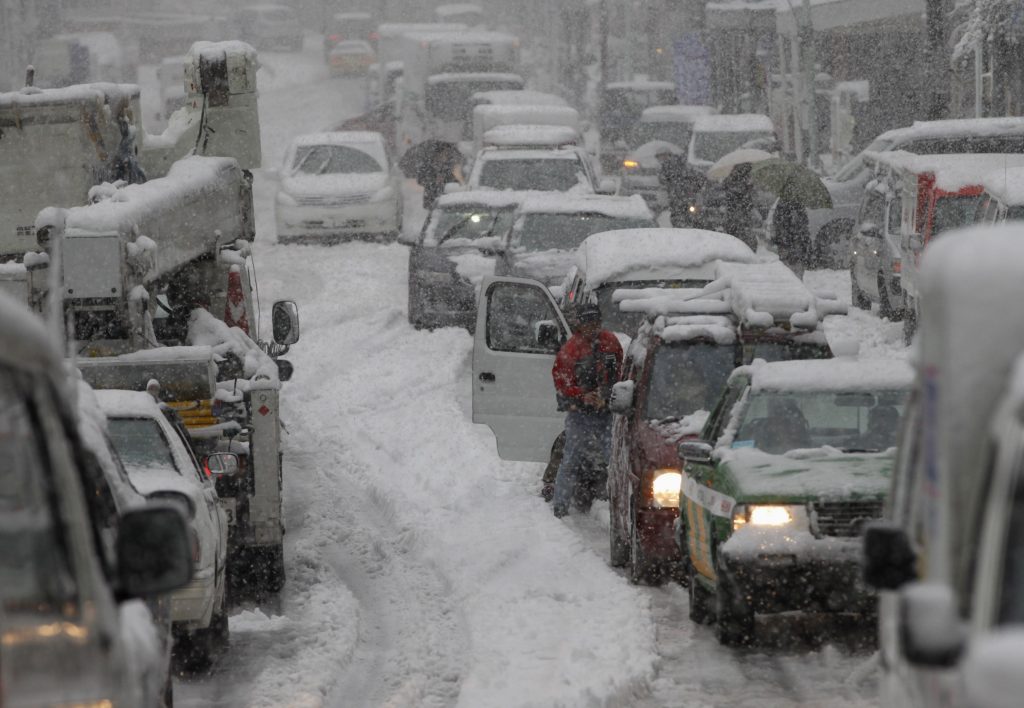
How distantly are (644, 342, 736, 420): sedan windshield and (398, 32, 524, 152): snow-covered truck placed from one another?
29.6 metres

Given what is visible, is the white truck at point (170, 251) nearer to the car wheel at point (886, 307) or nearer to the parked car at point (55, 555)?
the parked car at point (55, 555)

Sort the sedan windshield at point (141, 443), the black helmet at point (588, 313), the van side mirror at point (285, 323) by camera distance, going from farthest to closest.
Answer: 1. the van side mirror at point (285, 323)
2. the black helmet at point (588, 313)
3. the sedan windshield at point (141, 443)

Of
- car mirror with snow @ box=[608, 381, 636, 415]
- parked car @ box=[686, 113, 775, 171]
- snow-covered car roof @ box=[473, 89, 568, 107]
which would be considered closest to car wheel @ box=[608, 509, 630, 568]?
car mirror with snow @ box=[608, 381, 636, 415]

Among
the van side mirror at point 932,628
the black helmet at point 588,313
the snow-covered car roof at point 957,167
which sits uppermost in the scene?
the van side mirror at point 932,628

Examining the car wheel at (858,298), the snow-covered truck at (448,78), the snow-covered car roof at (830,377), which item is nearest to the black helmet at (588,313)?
the snow-covered car roof at (830,377)

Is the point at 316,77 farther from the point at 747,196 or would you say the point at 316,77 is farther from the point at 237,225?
the point at 237,225

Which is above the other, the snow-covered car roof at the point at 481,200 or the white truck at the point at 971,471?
the white truck at the point at 971,471

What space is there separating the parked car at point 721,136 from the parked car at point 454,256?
11.8m

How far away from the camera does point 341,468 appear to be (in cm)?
1576

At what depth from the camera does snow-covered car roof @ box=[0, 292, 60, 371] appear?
3867 mm

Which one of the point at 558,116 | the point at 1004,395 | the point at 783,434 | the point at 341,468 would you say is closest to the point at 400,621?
the point at 783,434

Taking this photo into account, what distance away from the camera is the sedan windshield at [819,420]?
9828 mm

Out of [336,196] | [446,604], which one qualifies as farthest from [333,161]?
[446,604]

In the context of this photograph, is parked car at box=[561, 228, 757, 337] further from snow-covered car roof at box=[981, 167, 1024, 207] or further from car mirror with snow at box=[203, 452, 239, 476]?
car mirror with snow at box=[203, 452, 239, 476]
